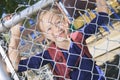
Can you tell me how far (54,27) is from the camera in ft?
Answer: 4.28

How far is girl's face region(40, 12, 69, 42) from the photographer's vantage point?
126cm

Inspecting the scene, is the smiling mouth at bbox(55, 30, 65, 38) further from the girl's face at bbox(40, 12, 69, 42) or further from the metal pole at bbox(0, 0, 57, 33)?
the metal pole at bbox(0, 0, 57, 33)

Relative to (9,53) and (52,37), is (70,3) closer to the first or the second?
(52,37)

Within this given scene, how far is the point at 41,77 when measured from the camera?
214 cm

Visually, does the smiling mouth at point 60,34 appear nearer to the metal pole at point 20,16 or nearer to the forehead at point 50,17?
the forehead at point 50,17

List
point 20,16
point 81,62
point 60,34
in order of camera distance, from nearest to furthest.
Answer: point 20,16 < point 81,62 < point 60,34

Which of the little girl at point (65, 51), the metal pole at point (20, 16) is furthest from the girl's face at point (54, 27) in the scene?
the metal pole at point (20, 16)

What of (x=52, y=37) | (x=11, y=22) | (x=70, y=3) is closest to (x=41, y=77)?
(x=70, y=3)

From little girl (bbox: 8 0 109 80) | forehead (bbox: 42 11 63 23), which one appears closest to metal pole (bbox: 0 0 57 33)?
little girl (bbox: 8 0 109 80)

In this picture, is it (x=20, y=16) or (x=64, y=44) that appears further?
(x=64, y=44)

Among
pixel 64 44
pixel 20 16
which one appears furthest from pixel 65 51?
pixel 20 16

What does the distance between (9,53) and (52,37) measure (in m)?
0.24

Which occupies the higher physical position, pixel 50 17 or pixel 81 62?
pixel 50 17

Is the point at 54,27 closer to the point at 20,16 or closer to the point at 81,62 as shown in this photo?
the point at 81,62
